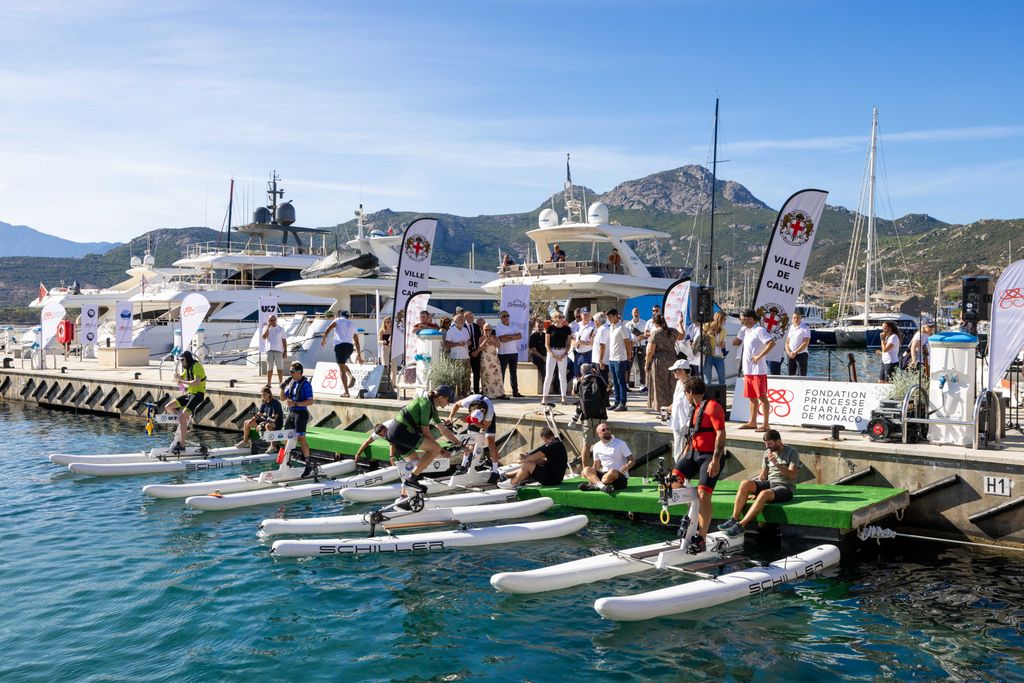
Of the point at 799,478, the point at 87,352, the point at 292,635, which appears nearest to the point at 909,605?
the point at 799,478

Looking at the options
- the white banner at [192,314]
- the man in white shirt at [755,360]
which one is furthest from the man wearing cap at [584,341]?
the white banner at [192,314]

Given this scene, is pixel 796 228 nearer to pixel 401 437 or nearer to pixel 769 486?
pixel 769 486

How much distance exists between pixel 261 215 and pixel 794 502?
142 feet

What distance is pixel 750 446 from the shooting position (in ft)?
41.0

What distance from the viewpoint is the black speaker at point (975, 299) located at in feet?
40.1

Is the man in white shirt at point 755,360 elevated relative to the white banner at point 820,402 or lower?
elevated

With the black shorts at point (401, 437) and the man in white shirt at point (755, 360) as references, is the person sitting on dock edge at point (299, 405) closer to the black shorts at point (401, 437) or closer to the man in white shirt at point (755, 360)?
the black shorts at point (401, 437)

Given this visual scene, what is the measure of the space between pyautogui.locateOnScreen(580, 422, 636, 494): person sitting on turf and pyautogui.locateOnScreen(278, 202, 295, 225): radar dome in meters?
39.6

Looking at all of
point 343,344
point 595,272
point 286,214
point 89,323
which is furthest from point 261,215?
point 343,344

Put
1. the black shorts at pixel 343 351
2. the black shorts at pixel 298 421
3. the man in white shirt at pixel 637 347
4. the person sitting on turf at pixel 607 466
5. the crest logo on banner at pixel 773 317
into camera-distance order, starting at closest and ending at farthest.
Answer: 1. the person sitting on turf at pixel 607 466
2. the black shorts at pixel 298 421
3. the crest logo on banner at pixel 773 317
4. the man in white shirt at pixel 637 347
5. the black shorts at pixel 343 351

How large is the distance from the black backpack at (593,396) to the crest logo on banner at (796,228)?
199 inches

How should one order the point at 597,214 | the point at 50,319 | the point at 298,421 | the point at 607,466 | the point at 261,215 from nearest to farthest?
the point at 607,466, the point at 298,421, the point at 50,319, the point at 597,214, the point at 261,215

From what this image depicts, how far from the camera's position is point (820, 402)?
13070 millimetres

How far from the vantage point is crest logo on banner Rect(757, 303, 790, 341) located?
49.6 ft
